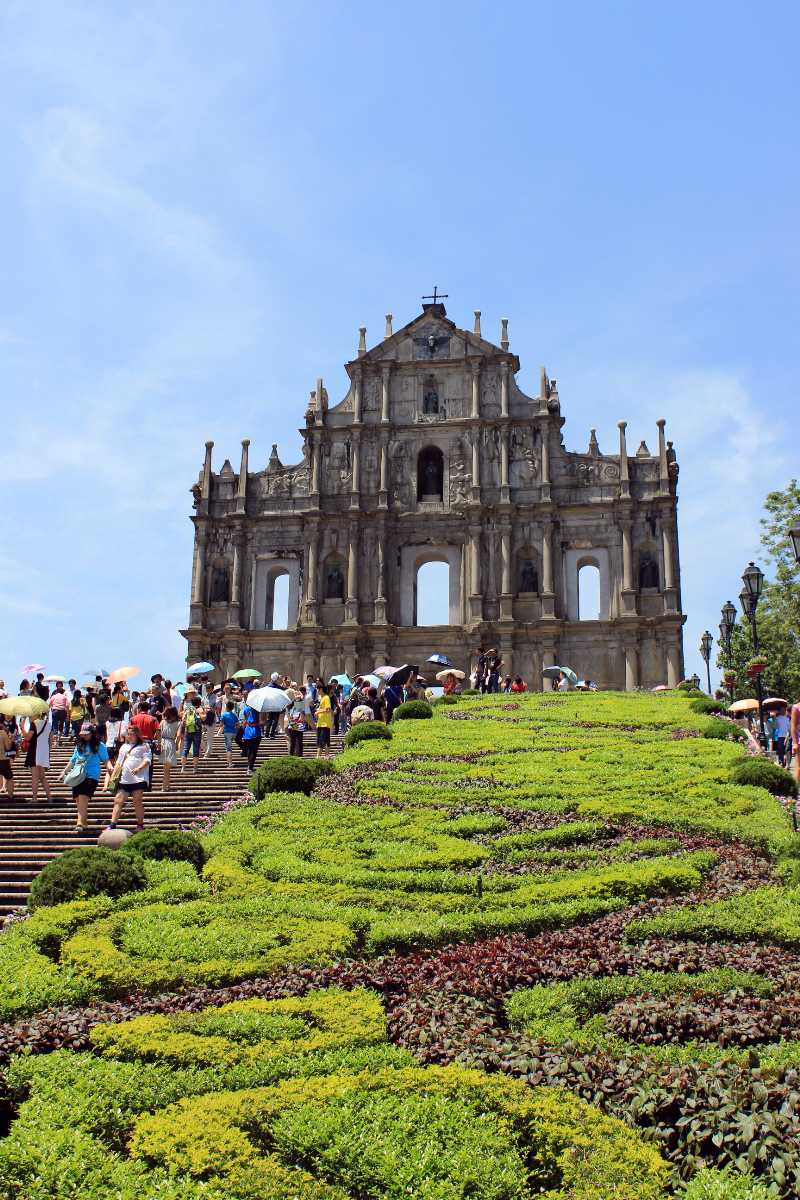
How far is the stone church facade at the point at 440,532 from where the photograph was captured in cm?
4444

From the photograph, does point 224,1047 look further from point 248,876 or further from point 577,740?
point 577,740

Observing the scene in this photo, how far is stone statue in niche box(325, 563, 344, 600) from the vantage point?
46531 millimetres

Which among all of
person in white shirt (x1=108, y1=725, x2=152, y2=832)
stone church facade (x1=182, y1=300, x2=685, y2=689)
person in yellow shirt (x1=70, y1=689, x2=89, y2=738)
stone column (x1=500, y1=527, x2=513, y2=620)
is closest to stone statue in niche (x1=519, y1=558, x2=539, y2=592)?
stone church facade (x1=182, y1=300, x2=685, y2=689)

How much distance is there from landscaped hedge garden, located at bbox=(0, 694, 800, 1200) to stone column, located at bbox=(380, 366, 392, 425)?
3347 centimetres

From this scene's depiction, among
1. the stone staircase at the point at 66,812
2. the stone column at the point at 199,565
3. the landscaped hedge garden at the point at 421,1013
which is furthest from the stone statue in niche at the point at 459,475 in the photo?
the landscaped hedge garden at the point at 421,1013

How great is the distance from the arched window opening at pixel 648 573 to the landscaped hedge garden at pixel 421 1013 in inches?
1153

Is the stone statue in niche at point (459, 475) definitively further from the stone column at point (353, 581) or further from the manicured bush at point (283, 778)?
the manicured bush at point (283, 778)

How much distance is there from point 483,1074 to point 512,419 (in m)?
41.1

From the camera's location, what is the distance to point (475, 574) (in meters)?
45.3

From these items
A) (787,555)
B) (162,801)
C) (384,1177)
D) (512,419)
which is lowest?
(384,1177)

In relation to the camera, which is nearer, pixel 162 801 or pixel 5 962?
pixel 5 962

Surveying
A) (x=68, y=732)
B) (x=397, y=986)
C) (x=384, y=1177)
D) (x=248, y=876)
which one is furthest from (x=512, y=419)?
(x=384, y=1177)

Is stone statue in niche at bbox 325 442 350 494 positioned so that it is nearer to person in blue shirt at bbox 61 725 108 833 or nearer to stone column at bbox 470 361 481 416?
stone column at bbox 470 361 481 416

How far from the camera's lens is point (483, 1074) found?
23.8 ft
